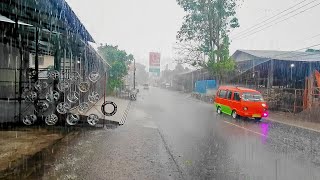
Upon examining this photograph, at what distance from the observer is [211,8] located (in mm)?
36250

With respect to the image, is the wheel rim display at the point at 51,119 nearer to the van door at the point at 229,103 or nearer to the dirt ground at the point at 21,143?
the dirt ground at the point at 21,143

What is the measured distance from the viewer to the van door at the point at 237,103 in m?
17.8

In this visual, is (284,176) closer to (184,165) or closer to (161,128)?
(184,165)

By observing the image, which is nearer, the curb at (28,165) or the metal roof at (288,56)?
the curb at (28,165)

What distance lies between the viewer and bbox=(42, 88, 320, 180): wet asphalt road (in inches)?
280

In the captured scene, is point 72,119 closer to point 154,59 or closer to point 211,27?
point 211,27

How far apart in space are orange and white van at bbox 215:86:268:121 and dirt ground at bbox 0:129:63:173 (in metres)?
11.0

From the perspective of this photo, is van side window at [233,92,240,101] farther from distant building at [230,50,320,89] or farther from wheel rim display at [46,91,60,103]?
wheel rim display at [46,91,60,103]

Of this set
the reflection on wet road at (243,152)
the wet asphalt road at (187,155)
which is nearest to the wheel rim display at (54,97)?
the wet asphalt road at (187,155)

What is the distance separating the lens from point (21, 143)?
31.6 ft

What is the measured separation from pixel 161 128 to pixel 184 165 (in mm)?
6668

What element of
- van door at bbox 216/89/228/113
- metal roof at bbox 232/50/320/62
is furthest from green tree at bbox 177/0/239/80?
van door at bbox 216/89/228/113

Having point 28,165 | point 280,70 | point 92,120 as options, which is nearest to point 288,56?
point 280,70

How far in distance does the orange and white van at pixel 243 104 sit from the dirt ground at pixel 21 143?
11.0 meters
